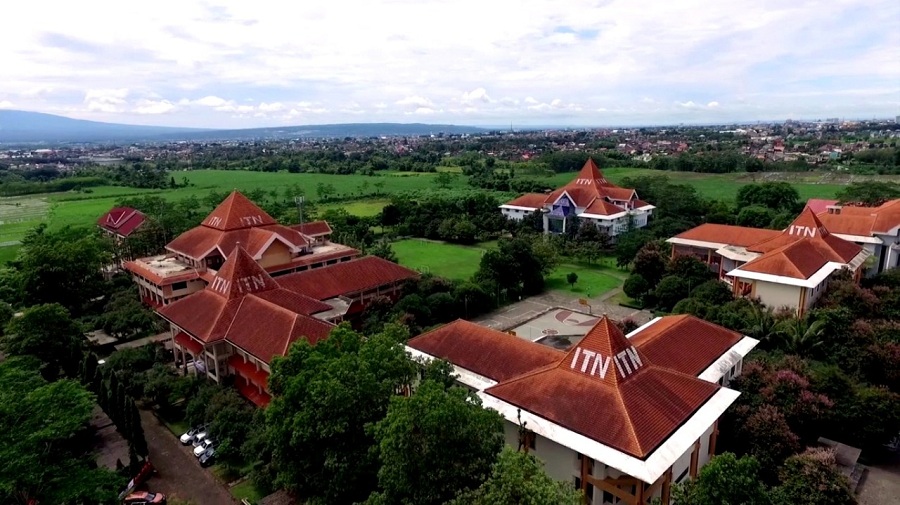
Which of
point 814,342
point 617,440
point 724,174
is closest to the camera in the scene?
point 617,440

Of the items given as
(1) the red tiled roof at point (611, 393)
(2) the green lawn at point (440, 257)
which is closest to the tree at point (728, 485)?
(1) the red tiled roof at point (611, 393)

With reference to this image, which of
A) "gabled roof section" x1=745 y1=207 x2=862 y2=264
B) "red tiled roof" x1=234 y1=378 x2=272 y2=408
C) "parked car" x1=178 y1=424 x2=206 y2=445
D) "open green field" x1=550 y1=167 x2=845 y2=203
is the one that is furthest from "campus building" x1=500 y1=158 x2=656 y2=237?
"parked car" x1=178 y1=424 x2=206 y2=445

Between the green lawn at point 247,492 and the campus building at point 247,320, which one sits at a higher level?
the campus building at point 247,320

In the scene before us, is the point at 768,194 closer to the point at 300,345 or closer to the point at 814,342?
the point at 814,342

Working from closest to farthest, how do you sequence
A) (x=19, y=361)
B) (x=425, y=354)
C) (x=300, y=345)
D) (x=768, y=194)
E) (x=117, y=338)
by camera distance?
(x=300, y=345) < (x=19, y=361) < (x=425, y=354) < (x=117, y=338) < (x=768, y=194)

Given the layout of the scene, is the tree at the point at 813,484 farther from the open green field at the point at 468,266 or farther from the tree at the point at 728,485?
the open green field at the point at 468,266

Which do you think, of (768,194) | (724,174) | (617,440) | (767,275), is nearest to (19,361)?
(617,440)
